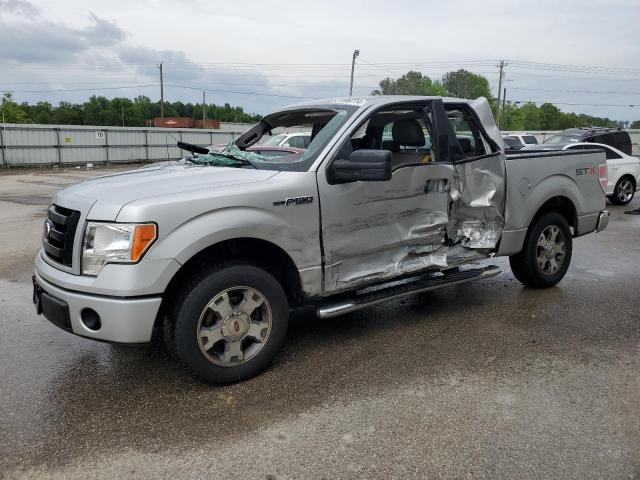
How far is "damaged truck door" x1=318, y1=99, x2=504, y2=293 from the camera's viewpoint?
13.1 feet

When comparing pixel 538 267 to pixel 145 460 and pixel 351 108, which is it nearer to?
pixel 351 108

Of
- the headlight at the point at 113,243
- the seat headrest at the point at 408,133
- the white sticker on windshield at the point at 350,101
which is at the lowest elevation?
the headlight at the point at 113,243

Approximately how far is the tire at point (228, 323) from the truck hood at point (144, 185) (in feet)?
1.83

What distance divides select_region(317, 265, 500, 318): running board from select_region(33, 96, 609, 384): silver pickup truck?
→ 0.6 inches

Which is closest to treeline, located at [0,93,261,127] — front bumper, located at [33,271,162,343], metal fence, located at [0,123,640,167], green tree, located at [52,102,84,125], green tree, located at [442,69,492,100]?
green tree, located at [52,102,84,125]

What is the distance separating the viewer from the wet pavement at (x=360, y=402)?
279 cm

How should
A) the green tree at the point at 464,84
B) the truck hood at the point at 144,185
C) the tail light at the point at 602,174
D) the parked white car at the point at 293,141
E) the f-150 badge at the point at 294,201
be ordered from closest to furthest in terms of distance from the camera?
the truck hood at the point at 144,185, the f-150 badge at the point at 294,201, the parked white car at the point at 293,141, the tail light at the point at 602,174, the green tree at the point at 464,84

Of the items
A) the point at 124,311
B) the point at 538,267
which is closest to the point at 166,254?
the point at 124,311

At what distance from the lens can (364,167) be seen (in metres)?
3.74

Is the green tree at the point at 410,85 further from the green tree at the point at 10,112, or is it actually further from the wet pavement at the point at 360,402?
the wet pavement at the point at 360,402

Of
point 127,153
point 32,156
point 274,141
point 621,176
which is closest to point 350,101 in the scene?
point 274,141

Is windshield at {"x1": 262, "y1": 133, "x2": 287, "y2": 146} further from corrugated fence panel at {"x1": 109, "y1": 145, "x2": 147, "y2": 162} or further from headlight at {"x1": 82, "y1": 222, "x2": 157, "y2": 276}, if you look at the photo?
corrugated fence panel at {"x1": 109, "y1": 145, "x2": 147, "y2": 162}

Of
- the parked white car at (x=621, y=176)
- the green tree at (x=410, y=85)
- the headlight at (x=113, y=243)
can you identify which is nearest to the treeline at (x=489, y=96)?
the green tree at (x=410, y=85)

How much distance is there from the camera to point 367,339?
4.50 metres
